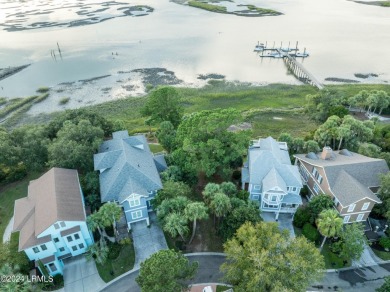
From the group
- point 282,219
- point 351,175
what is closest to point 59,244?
point 282,219

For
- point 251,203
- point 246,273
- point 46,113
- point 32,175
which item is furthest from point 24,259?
point 46,113

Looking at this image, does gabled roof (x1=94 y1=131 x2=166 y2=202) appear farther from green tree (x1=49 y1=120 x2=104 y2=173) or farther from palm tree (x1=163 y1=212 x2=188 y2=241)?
palm tree (x1=163 y1=212 x2=188 y2=241)

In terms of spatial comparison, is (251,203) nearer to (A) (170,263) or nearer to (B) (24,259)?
(A) (170,263)

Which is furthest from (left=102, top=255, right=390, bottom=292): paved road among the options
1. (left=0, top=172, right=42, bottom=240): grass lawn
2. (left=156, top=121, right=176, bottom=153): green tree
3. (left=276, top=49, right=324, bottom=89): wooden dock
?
(left=276, top=49, right=324, bottom=89): wooden dock

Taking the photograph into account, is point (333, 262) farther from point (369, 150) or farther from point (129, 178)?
point (129, 178)

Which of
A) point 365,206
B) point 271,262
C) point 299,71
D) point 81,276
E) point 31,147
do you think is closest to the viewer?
point 271,262

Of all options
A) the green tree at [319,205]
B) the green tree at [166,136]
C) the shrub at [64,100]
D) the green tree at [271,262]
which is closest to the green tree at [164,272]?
the green tree at [271,262]
